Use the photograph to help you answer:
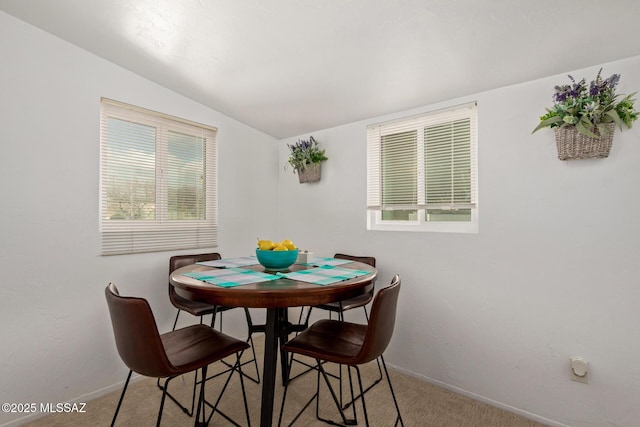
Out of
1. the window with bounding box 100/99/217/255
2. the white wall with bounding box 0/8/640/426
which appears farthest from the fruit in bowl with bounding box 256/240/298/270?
the window with bounding box 100/99/217/255

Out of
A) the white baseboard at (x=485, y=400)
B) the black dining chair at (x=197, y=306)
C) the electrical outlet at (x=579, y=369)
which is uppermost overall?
the black dining chair at (x=197, y=306)

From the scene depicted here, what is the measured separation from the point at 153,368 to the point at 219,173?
2.04 meters

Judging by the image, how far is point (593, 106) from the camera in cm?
166

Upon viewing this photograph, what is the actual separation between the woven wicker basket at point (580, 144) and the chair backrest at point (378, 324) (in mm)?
1278

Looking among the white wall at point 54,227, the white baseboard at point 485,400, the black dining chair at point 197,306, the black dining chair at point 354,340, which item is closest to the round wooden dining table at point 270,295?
the black dining chair at point 354,340

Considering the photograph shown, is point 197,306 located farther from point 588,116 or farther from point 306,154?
point 588,116

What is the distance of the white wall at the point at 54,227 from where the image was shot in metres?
1.90

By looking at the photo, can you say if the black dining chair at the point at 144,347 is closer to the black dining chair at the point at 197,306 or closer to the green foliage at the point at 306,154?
the black dining chair at the point at 197,306

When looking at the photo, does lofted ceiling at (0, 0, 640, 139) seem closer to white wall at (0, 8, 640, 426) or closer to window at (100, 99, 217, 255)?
white wall at (0, 8, 640, 426)

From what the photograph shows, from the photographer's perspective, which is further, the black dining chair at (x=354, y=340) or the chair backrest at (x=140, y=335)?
the black dining chair at (x=354, y=340)

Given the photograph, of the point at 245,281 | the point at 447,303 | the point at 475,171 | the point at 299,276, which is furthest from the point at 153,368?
the point at 475,171

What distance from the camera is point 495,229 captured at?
2119 mm

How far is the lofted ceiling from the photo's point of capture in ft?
5.12

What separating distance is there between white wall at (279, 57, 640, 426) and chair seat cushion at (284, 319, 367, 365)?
0.87 meters
